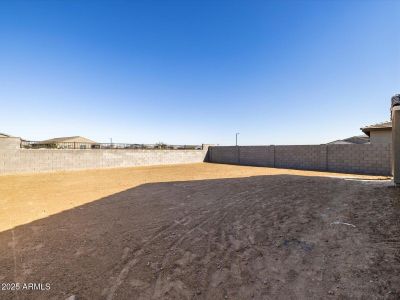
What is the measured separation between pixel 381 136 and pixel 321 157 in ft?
11.7

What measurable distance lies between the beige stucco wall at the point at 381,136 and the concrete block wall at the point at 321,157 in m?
1.07

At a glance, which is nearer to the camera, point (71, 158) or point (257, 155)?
point (71, 158)

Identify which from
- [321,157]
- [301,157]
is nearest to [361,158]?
[321,157]

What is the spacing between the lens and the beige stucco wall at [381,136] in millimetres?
12656

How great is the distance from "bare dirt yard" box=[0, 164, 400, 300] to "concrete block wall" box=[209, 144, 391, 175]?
845 cm

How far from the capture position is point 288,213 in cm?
470

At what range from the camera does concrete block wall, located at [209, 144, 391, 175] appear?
484 inches

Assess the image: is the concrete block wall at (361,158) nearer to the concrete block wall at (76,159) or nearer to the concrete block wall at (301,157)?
the concrete block wall at (301,157)

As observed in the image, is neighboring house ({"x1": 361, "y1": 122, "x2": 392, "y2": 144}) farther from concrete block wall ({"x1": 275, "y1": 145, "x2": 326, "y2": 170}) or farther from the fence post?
the fence post

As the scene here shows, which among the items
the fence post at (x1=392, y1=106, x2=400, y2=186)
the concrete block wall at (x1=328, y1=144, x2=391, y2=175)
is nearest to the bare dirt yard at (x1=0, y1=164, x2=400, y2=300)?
the fence post at (x1=392, y1=106, x2=400, y2=186)

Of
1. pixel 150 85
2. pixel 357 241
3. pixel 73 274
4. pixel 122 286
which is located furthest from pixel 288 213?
pixel 150 85

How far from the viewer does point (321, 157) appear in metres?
15.0

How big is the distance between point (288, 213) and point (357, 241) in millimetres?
1563

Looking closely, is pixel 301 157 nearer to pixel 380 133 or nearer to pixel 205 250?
pixel 380 133
